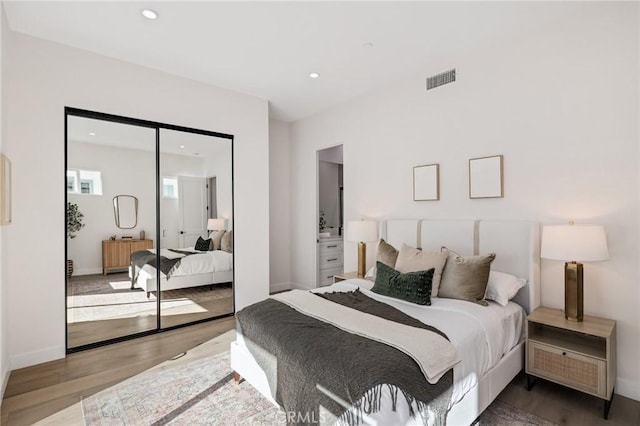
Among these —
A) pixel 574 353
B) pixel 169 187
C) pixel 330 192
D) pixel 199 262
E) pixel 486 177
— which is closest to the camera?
pixel 574 353

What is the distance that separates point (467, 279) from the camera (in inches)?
101

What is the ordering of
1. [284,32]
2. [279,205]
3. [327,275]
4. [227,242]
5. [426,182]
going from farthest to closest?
[279,205] < [327,275] < [227,242] < [426,182] < [284,32]

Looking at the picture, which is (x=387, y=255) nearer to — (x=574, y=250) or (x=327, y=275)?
(x=574, y=250)

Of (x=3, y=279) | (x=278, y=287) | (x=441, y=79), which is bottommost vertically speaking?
(x=278, y=287)

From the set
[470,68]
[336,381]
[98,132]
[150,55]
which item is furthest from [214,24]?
[336,381]

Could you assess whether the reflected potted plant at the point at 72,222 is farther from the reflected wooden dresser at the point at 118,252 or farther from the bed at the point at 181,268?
the bed at the point at 181,268

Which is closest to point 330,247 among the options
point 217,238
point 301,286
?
point 301,286

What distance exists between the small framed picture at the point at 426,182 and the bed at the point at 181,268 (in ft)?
7.88

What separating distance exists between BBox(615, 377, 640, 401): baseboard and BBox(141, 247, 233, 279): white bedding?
378 cm

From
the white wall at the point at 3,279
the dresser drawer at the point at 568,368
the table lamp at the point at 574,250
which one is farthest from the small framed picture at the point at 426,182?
the white wall at the point at 3,279

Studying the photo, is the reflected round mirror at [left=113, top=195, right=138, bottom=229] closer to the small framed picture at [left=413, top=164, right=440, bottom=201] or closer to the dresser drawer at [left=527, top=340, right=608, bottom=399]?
the small framed picture at [left=413, top=164, right=440, bottom=201]

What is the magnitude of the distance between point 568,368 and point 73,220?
4268 mm

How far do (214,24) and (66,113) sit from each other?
65.2 inches

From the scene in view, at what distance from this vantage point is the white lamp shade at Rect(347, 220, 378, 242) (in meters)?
3.83
